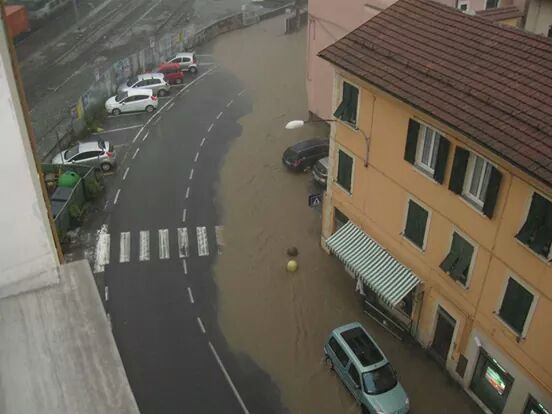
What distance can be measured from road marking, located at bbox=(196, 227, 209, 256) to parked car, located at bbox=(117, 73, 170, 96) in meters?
17.4

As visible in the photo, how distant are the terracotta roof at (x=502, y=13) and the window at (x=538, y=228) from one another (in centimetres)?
1596

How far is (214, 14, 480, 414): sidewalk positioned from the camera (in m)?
21.7

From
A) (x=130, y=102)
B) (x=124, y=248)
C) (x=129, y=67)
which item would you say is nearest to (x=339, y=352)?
(x=124, y=248)

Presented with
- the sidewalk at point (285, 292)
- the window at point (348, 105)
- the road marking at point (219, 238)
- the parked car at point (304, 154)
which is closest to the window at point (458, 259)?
the sidewalk at point (285, 292)

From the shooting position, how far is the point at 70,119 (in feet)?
127

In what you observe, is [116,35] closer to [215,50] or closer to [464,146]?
[215,50]

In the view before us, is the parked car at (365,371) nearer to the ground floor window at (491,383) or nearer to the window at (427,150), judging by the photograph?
the ground floor window at (491,383)

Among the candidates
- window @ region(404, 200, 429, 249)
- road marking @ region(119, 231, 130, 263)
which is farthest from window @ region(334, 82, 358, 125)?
road marking @ region(119, 231, 130, 263)

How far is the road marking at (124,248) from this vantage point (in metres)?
28.0

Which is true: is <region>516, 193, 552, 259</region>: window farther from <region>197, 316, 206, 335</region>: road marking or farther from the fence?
the fence

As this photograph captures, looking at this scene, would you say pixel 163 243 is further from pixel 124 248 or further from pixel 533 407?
pixel 533 407

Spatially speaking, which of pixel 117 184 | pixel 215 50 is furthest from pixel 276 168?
pixel 215 50

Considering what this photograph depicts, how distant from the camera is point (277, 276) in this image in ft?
88.3

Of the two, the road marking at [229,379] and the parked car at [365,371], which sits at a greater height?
the parked car at [365,371]
